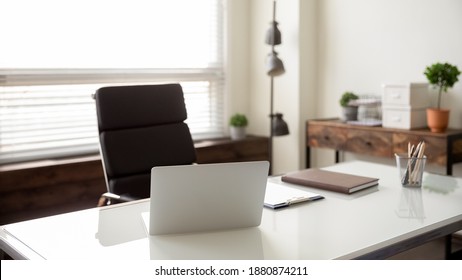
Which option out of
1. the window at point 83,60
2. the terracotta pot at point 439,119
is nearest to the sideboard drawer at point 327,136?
the terracotta pot at point 439,119

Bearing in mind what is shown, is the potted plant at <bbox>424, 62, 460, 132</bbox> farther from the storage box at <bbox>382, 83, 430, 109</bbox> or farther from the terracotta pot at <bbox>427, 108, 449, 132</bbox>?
the storage box at <bbox>382, 83, 430, 109</bbox>

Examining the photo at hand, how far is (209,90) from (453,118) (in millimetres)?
1787

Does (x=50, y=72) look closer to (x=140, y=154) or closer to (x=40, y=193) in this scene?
(x=40, y=193)

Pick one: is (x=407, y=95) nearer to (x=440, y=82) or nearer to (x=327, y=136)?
(x=440, y=82)

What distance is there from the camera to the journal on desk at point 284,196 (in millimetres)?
1706

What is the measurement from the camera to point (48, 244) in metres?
1.35

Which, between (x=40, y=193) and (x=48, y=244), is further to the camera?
(x=40, y=193)

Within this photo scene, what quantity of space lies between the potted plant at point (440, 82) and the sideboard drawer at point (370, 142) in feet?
0.90

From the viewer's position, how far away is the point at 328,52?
4.15 meters

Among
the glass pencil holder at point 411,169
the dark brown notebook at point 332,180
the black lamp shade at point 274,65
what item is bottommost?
the dark brown notebook at point 332,180

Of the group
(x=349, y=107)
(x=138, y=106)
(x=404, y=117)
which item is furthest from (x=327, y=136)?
(x=138, y=106)

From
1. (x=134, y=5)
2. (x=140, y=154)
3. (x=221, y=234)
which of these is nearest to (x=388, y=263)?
(x=221, y=234)

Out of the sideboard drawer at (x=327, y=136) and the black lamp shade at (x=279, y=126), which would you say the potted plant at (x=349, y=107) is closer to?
the sideboard drawer at (x=327, y=136)

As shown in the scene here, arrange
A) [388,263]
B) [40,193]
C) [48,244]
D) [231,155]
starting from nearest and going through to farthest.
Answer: [388,263], [48,244], [40,193], [231,155]
